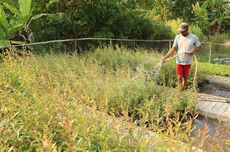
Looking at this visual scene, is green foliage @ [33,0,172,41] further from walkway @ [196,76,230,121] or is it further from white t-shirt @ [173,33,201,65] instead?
walkway @ [196,76,230,121]

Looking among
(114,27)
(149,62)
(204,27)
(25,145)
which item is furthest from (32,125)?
(204,27)

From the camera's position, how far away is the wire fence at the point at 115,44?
31.4ft

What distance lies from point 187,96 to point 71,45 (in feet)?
17.9

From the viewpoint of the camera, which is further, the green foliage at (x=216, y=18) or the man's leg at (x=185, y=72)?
the green foliage at (x=216, y=18)

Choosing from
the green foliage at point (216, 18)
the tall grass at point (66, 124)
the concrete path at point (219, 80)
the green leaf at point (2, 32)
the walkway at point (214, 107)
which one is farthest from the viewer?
the green foliage at point (216, 18)

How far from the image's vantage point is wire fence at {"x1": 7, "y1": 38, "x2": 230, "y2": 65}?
957cm

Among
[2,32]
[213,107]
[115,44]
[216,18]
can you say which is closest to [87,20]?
[115,44]

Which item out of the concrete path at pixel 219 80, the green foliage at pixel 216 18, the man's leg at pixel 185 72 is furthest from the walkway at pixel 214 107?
the green foliage at pixel 216 18

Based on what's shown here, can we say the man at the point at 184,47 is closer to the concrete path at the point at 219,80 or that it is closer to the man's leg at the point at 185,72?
the man's leg at the point at 185,72

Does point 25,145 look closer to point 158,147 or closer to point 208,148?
point 158,147

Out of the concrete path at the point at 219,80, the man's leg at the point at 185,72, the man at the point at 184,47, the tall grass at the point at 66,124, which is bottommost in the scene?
the concrete path at the point at 219,80

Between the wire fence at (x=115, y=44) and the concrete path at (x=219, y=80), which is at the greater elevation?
the wire fence at (x=115, y=44)

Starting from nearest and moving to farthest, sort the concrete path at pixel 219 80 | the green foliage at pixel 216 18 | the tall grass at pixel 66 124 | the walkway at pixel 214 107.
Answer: the tall grass at pixel 66 124 < the walkway at pixel 214 107 < the concrete path at pixel 219 80 < the green foliage at pixel 216 18

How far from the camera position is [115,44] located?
12789mm
